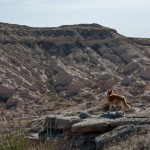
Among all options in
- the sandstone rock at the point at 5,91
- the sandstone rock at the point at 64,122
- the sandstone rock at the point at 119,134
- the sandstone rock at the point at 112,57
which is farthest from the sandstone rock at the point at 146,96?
the sandstone rock at the point at 119,134

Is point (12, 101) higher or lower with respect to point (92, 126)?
lower

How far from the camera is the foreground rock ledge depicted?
9609 millimetres

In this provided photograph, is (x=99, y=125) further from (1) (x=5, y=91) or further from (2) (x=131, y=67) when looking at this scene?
(2) (x=131, y=67)

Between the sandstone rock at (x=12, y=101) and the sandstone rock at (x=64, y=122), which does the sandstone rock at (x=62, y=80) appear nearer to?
the sandstone rock at (x=12, y=101)

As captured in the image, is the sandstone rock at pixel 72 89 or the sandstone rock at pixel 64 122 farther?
the sandstone rock at pixel 72 89

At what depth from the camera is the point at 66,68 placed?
62.3 meters

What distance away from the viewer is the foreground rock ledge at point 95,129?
378 inches

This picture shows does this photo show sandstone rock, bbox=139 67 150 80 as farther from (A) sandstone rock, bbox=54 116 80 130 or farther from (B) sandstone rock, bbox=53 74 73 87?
(A) sandstone rock, bbox=54 116 80 130

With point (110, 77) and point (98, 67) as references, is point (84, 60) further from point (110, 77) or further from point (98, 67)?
point (110, 77)

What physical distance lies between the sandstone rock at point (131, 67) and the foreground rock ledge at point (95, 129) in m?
51.7

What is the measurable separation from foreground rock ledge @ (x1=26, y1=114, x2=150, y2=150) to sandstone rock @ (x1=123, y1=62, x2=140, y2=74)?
51.7 meters

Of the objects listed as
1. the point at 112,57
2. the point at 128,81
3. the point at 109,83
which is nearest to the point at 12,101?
the point at 109,83

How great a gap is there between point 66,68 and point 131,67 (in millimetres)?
8573

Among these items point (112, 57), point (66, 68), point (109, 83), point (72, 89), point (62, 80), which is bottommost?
point (72, 89)
